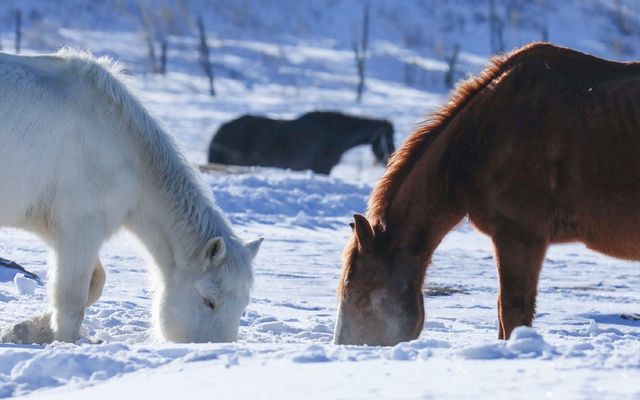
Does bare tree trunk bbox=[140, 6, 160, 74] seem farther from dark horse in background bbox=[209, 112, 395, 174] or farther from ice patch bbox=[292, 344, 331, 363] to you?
ice patch bbox=[292, 344, 331, 363]

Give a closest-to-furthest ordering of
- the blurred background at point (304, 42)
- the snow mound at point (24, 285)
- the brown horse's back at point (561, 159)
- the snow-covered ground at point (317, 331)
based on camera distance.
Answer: the snow-covered ground at point (317, 331) → the brown horse's back at point (561, 159) → the snow mound at point (24, 285) → the blurred background at point (304, 42)

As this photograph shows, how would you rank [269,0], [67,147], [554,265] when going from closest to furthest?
1. [67,147]
2. [554,265]
3. [269,0]

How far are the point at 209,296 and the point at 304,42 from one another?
40820 millimetres

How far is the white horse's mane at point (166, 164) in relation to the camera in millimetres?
5797

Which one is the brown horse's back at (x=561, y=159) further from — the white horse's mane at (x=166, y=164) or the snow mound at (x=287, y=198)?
the snow mound at (x=287, y=198)

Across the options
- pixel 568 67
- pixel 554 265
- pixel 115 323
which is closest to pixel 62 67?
pixel 115 323

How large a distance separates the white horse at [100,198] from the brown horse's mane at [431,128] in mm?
A: 848

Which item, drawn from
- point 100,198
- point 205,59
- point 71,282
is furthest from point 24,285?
point 205,59

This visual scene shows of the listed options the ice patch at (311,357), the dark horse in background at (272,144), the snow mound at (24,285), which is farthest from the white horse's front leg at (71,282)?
the dark horse in background at (272,144)

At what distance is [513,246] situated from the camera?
15.9ft

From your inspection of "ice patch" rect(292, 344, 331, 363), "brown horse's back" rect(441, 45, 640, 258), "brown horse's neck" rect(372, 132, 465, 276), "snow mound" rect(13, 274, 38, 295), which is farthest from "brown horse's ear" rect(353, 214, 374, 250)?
"snow mound" rect(13, 274, 38, 295)

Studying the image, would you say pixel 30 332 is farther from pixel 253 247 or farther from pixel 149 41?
pixel 149 41

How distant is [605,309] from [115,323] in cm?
350

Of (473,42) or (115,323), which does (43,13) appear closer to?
(473,42)
